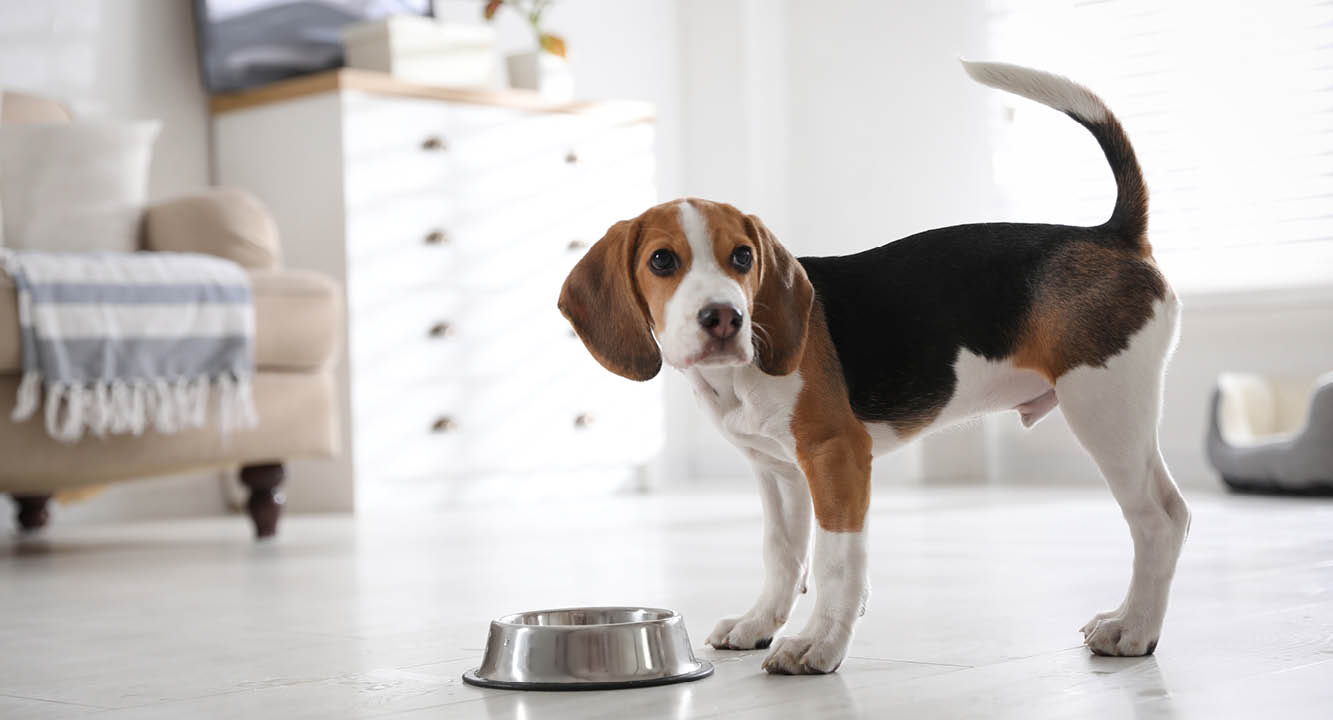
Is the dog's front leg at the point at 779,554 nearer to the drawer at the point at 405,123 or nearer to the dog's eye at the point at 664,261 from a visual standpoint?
the dog's eye at the point at 664,261

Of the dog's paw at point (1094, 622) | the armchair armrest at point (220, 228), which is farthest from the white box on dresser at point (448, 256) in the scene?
the dog's paw at point (1094, 622)

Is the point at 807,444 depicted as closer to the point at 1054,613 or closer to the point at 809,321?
the point at 809,321

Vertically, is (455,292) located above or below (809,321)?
below

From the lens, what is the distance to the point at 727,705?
1.34 metres

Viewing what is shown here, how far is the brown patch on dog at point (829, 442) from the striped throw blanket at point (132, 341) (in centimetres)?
199

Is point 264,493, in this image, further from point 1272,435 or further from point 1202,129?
point 1202,129

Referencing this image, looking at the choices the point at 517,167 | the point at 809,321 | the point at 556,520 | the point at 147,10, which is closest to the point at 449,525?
the point at 556,520

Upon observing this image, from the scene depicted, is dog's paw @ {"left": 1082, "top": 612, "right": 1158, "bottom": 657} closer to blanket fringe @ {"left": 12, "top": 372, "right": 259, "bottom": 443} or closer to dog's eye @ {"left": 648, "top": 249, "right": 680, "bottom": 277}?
dog's eye @ {"left": 648, "top": 249, "right": 680, "bottom": 277}

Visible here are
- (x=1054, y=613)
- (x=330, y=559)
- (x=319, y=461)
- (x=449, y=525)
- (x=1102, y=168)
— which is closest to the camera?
(x=1054, y=613)

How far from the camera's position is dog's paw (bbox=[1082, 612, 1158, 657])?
1.54 m

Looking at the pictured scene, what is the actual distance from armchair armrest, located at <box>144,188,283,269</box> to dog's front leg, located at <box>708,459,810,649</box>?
227 cm

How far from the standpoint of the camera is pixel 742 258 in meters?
1.47

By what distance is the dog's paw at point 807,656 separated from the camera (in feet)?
4.82

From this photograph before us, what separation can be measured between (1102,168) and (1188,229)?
352 mm
